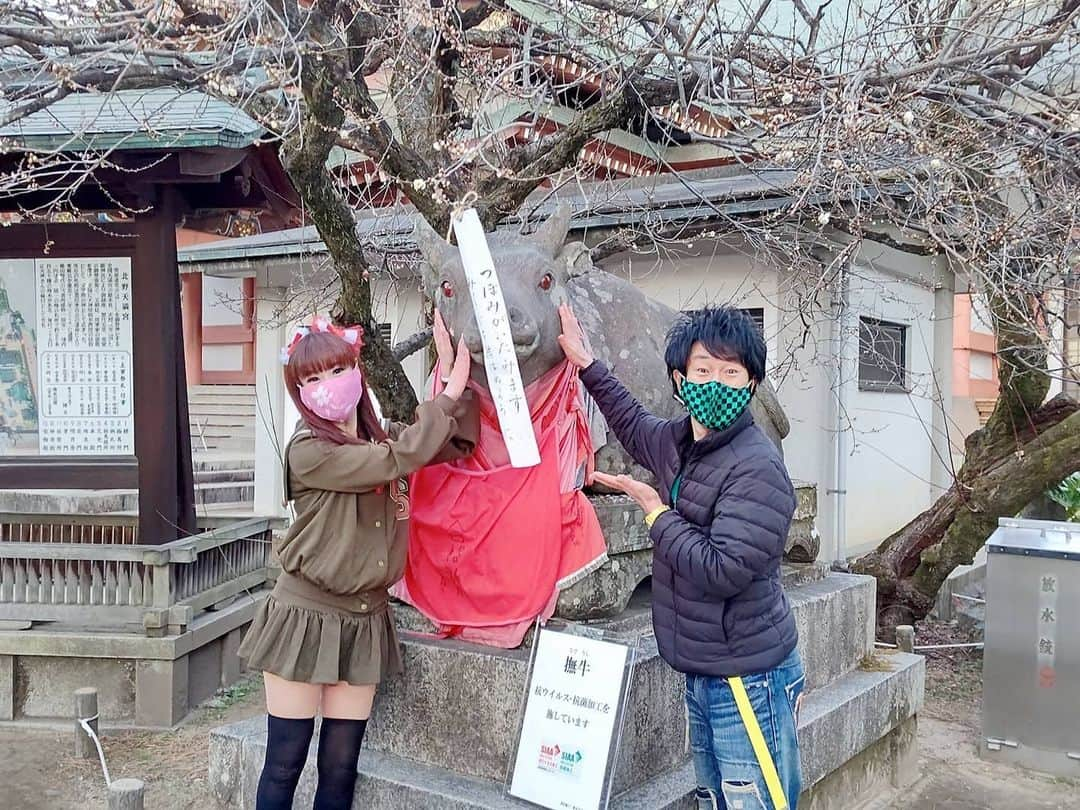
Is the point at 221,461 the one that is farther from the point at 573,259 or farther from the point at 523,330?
the point at 523,330

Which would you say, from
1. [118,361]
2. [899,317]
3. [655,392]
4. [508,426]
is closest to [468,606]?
[508,426]


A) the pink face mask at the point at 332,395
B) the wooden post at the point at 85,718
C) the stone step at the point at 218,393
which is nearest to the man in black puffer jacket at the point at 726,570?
the pink face mask at the point at 332,395

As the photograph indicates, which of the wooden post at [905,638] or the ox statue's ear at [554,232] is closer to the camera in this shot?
the ox statue's ear at [554,232]

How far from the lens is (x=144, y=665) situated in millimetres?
6102

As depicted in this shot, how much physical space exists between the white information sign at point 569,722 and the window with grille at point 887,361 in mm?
6884

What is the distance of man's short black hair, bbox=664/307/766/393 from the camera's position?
257 cm

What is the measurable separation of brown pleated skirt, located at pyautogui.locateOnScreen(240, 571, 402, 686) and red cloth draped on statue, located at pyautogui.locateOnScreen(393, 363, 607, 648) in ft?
1.21

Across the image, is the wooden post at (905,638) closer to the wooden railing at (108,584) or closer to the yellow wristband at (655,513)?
the yellow wristband at (655,513)

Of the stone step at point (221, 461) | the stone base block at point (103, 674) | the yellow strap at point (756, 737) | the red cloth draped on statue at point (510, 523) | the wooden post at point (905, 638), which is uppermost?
the red cloth draped on statue at point (510, 523)

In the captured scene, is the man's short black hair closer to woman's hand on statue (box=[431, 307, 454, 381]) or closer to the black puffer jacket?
the black puffer jacket

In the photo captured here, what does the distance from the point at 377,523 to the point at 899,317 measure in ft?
26.7

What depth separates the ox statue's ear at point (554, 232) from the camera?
324 cm

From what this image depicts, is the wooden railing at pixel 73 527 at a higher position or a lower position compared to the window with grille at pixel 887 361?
lower

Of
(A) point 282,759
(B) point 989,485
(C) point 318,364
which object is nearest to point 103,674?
Result: (A) point 282,759
